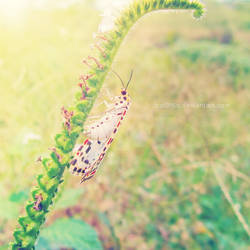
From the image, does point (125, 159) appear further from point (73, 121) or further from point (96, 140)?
point (73, 121)

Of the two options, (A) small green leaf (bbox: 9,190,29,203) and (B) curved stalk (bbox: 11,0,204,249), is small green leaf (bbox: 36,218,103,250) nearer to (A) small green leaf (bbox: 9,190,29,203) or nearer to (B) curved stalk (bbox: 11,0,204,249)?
(A) small green leaf (bbox: 9,190,29,203)

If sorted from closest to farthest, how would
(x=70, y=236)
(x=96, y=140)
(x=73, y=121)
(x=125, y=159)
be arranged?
1. (x=73, y=121)
2. (x=96, y=140)
3. (x=70, y=236)
4. (x=125, y=159)

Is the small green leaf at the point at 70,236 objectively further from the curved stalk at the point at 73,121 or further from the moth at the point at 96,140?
the curved stalk at the point at 73,121

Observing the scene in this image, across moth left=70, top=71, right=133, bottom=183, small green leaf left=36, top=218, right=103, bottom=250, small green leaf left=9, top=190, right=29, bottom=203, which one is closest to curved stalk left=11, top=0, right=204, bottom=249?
moth left=70, top=71, right=133, bottom=183

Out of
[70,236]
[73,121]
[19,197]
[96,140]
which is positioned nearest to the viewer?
[73,121]

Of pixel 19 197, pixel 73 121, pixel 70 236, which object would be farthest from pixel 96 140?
pixel 19 197

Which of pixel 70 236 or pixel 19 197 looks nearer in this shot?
pixel 70 236

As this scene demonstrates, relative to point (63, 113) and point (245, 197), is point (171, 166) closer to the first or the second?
point (245, 197)

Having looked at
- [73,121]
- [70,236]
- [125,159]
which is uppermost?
[73,121]

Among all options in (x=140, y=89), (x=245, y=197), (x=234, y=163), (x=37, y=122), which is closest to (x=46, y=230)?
(x=37, y=122)
